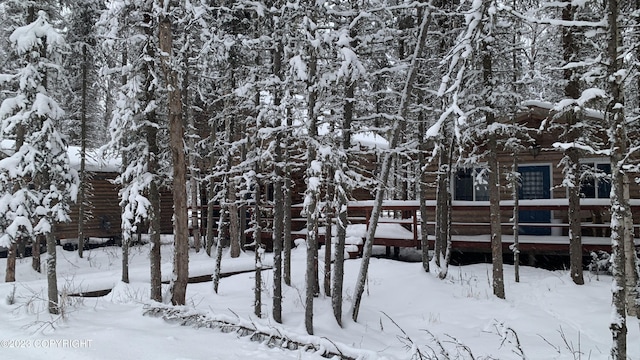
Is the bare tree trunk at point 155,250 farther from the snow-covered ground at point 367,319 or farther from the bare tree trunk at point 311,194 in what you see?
the bare tree trunk at point 311,194

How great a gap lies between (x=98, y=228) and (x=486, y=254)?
20.4 metres

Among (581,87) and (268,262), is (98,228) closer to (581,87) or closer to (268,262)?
(268,262)

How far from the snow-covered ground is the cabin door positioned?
2984 millimetres

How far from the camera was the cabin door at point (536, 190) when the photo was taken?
17.0 meters

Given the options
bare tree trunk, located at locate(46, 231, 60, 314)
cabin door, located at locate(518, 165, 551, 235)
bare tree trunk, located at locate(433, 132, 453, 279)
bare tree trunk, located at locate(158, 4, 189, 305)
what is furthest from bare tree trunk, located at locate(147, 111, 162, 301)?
cabin door, located at locate(518, 165, 551, 235)

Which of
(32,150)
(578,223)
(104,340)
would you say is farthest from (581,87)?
(32,150)

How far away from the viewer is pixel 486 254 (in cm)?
1659

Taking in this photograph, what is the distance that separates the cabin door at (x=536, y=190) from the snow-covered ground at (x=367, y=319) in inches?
117

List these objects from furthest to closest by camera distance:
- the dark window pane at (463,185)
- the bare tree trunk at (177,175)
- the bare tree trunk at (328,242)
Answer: the dark window pane at (463,185)
the bare tree trunk at (328,242)
the bare tree trunk at (177,175)

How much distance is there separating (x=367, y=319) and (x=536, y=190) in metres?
10.3

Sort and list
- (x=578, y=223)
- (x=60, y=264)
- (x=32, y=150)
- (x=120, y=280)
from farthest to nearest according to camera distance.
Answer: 1. (x=60, y=264)
2. (x=120, y=280)
3. (x=578, y=223)
4. (x=32, y=150)

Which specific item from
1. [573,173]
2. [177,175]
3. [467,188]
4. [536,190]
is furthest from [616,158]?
[467,188]

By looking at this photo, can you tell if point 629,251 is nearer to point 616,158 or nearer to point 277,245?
point 616,158

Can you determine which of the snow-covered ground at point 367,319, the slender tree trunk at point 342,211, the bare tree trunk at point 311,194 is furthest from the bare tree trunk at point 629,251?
the bare tree trunk at point 311,194
